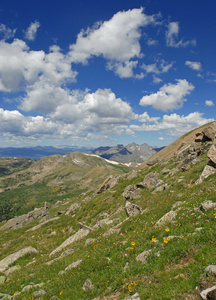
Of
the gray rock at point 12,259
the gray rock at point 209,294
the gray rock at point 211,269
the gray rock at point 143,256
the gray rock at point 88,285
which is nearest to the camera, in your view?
the gray rock at point 209,294

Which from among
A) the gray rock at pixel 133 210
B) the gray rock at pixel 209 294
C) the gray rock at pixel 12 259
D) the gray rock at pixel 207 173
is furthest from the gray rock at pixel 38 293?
the gray rock at pixel 207 173

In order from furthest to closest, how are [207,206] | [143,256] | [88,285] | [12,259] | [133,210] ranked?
1. [12,259]
2. [133,210]
3. [207,206]
4. [143,256]
5. [88,285]

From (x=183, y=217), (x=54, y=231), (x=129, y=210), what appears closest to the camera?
(x=183, y=217)

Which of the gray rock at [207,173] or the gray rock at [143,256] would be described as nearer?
the gray rock at [143,256]

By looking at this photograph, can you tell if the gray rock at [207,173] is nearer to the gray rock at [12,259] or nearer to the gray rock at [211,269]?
the gray rock at [211,269]

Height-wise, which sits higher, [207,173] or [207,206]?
[207,173]

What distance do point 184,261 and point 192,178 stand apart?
18.0m

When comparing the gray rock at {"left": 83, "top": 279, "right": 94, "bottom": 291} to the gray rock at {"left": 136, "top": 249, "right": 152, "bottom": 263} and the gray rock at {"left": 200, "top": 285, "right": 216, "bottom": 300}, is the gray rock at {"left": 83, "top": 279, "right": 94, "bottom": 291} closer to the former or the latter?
the gray rock at {"left": 136, "top": 249, "right": 152, "bottom": 263}

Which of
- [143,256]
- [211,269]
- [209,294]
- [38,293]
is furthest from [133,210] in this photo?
[209,294]

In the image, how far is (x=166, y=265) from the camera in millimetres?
8539

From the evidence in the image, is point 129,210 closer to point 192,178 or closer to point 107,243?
point 107,243

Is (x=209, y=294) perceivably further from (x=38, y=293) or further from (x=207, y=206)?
(x=38, y=293)

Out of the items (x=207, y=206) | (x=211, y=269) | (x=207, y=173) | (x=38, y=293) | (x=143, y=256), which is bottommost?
(x=38, y=293)

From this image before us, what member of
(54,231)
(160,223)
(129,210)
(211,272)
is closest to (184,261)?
(211,272)
